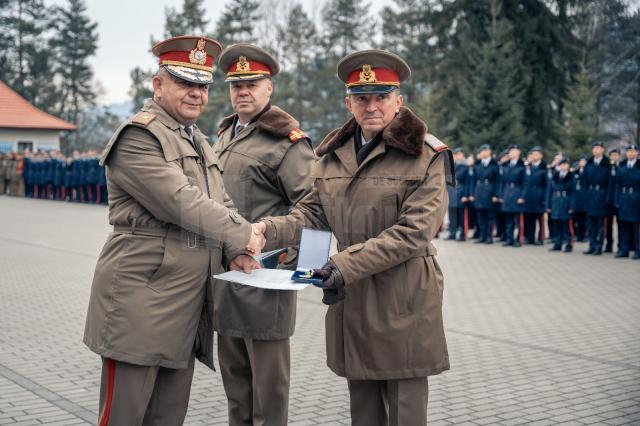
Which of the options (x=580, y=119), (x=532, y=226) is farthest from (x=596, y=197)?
(x=580, y=119)

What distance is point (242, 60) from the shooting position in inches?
182

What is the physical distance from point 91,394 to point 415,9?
1460 inches

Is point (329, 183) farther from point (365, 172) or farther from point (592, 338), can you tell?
point (592, 338)

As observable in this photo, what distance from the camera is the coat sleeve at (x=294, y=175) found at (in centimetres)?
451

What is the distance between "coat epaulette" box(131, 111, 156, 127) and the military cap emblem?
34cm

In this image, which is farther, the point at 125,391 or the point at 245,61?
the point at 245,61

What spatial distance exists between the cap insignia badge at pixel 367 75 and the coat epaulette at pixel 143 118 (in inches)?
39.7

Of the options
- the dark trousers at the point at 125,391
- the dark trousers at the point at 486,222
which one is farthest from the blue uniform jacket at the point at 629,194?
the dark trousers at the point at 125,391

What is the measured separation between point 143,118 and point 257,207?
46.8 inches

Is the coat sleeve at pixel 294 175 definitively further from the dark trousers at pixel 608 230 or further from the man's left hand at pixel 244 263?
the dark trousers at pixel 608 230

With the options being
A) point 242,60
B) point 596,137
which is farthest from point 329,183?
point 596,137

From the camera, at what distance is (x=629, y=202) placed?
14.7 metres

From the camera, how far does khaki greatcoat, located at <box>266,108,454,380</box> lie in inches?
139

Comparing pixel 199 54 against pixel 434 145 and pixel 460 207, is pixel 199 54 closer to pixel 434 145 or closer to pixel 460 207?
pixel 434 145
